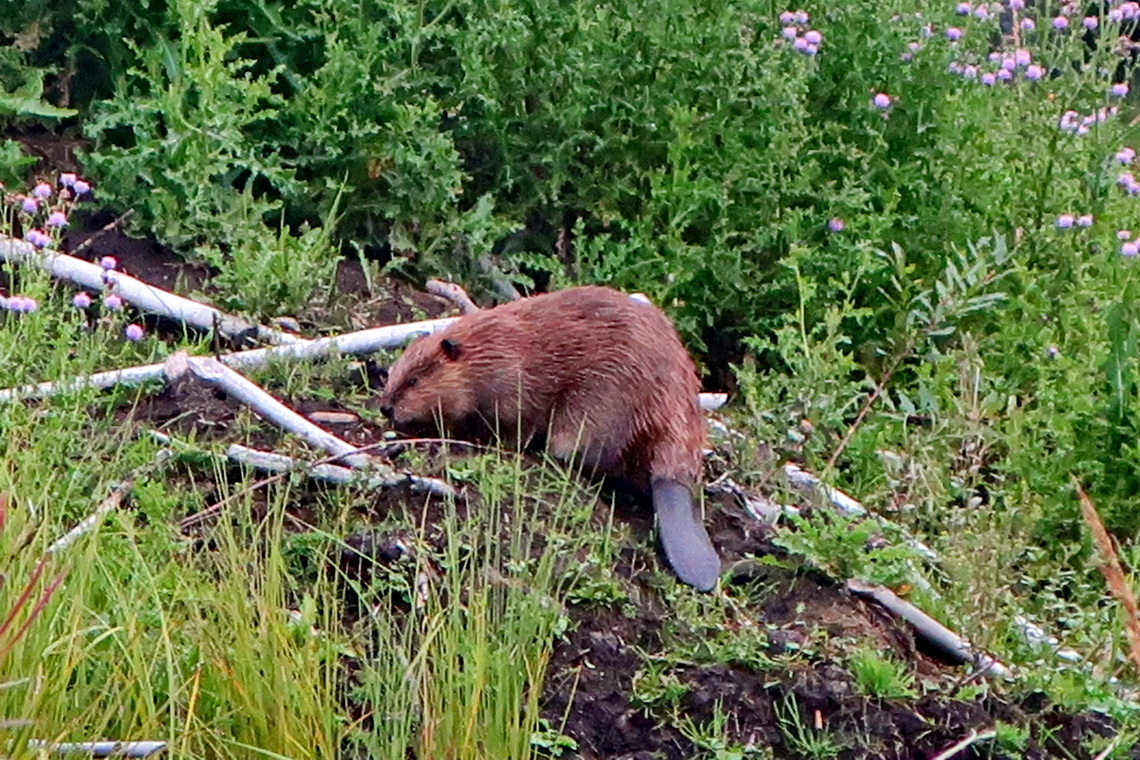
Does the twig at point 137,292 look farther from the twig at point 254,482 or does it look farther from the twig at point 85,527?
the twig at point 85,527

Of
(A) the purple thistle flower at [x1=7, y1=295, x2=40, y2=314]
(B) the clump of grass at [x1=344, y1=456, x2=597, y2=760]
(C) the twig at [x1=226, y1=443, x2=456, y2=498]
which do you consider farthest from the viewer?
(A) the purple thistle flower at [x1=7, y1=295, x2=40, y2=314]

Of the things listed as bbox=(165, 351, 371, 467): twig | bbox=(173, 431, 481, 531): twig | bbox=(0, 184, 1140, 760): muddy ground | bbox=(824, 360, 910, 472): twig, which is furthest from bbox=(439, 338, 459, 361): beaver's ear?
bbox=(824, 360, 910, 472): twig

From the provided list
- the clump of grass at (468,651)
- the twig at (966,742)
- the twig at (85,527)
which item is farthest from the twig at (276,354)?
the twig at (966,742)

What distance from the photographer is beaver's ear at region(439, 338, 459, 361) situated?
4133mm

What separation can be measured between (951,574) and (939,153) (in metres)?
2.13

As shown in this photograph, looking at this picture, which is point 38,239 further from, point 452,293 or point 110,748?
point 110,748

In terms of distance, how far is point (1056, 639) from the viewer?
3.77 m

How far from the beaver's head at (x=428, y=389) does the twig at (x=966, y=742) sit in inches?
57.8

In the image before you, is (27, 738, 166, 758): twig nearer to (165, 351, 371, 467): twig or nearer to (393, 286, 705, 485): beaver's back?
(165, 351, 371, 467): twig

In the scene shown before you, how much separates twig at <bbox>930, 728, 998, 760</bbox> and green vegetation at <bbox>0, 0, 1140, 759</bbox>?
24mm

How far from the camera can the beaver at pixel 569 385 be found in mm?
4008

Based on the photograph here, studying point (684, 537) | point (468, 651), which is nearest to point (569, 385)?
point (684, 537)

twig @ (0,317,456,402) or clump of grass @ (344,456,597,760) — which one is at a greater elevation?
clump of grass @ (344,456,597,760)

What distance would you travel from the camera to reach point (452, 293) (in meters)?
5.03
